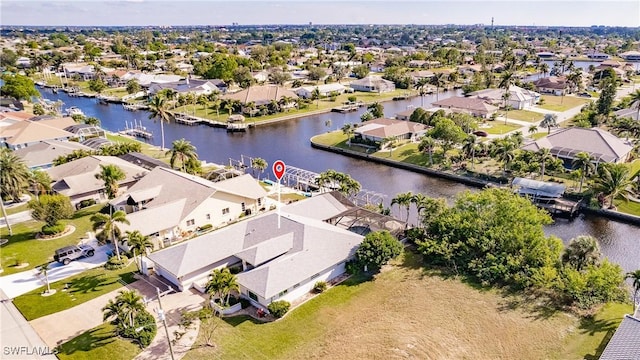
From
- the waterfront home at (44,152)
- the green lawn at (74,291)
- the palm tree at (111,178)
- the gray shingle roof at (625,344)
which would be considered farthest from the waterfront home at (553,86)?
the green lawn at (74,291)

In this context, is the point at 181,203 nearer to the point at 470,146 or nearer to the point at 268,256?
the point at 268,256

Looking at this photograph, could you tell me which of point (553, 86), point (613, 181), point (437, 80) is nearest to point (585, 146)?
point (613, 181)

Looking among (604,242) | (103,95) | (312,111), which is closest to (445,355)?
(604,242)

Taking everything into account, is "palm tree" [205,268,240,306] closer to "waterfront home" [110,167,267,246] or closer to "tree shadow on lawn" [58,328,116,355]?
"tree shadow on lawn" [58,328,116,355]

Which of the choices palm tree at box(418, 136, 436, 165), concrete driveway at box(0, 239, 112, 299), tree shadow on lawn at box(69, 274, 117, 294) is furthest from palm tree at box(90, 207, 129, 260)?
palm tree at box(418, 136, 436, 165)

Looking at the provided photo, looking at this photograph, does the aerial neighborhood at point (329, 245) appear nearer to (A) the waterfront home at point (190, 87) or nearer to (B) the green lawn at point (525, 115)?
(B) the green lawn at point (525, 115)

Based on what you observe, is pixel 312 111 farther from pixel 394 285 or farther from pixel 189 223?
pixel 394 285
